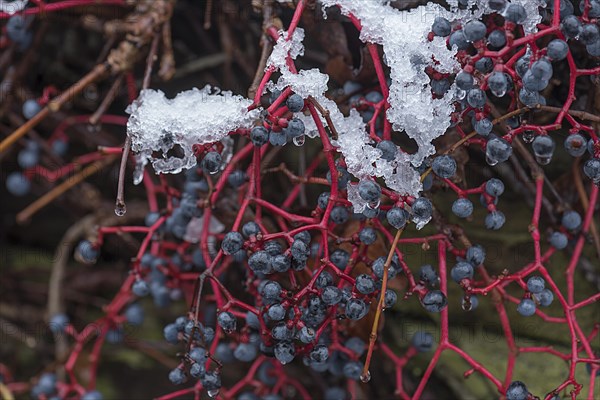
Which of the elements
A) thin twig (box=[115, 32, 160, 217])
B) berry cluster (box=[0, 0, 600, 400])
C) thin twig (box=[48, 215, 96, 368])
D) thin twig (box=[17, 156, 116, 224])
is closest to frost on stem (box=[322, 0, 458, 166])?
berry cluster (box=[0, 0, 600, 400])

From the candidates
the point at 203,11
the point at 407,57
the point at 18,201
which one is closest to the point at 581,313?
the point at 407,57

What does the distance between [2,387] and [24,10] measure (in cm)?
78

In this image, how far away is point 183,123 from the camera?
102cm

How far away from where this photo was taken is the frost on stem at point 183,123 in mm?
986

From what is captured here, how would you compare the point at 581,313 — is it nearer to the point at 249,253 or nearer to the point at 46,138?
the point at 249,253

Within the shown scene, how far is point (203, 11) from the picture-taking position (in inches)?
58.2

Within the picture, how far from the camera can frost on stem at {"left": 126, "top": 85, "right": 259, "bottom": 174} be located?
986 millimetres

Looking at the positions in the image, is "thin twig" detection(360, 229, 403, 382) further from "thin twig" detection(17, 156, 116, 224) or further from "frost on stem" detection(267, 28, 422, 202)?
"thin twig" detection(17, 156, 116, 224)

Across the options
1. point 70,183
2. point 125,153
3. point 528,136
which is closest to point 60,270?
point 70,183

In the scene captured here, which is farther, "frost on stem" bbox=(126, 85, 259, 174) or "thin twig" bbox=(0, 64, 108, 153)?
"thin twig" bbox=(0, 64, 108, 153)

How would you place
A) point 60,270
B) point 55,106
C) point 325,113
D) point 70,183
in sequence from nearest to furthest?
1. point 325,113
2. point 55,106
3. point 70,183
4. point 60,270

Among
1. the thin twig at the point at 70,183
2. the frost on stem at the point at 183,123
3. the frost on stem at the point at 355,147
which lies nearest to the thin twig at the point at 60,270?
the thin twig at the point at 70,183

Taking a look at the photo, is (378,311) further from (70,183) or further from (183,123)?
(70,183)

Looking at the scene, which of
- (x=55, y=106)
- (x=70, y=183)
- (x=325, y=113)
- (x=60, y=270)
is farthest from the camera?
(x=60, y=270)
